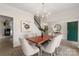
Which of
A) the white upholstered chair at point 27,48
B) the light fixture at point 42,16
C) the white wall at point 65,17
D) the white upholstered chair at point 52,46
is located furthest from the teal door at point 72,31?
the white upholstered chair at point 27,48

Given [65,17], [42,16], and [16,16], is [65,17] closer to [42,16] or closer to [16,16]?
[42,16]

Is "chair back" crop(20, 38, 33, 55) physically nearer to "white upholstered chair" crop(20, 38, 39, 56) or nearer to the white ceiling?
"white upholstered chair" crop(20, 38, 39, 56)

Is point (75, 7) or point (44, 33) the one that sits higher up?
point (75, 7)

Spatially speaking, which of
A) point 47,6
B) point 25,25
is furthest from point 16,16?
point 47,6

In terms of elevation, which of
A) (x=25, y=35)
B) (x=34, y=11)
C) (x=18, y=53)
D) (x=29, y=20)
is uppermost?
(x=34, y=11)

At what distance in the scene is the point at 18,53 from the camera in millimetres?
1836

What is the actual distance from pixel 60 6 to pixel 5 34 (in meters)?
1.22

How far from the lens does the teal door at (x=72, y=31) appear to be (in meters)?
1.78

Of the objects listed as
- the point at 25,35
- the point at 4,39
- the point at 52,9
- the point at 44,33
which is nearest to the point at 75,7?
the point at 52,9

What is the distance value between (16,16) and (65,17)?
3.35 ft

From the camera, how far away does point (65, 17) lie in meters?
1.83

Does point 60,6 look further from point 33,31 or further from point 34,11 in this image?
point 33,31

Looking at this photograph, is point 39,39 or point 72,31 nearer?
point 72,31

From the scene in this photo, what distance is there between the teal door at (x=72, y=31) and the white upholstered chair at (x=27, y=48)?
745 millimetres
